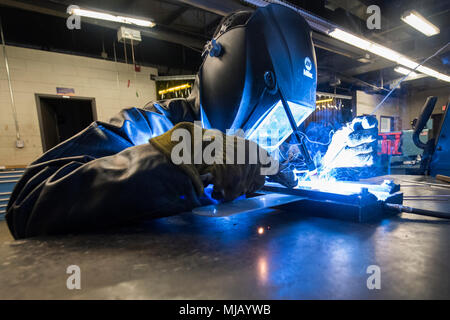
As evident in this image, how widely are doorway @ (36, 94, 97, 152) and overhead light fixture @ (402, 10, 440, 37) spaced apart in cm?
566

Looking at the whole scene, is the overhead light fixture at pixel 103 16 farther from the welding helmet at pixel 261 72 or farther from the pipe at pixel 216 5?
the welding helmet at pixel 261 72

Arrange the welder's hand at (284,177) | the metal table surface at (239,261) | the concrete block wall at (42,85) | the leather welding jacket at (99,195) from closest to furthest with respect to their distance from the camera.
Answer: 1. the metal table surface at (239,261)
2. the leather welding jacket at (99,195)
3. the welder's hand at (284,177)
4. the concrete block wall at (42,85)

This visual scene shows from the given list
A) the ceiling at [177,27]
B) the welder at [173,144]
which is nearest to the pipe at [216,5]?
the ceiling at [177,27]

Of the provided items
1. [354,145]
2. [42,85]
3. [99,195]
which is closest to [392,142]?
[354,145]

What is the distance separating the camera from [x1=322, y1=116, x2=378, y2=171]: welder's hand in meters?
1.19

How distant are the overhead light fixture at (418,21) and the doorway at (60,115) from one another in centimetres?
566

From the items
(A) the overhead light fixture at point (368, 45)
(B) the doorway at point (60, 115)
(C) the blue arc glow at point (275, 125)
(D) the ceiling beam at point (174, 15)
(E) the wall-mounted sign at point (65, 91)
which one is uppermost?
(D) the ceiling beam at point (174, 15)

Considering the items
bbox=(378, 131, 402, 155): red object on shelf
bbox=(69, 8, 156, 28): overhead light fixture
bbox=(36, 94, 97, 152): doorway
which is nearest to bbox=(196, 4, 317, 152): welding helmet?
bbox=(69, 8, 156, 28): overhead light fixture

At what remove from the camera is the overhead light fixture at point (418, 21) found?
321 centimetres

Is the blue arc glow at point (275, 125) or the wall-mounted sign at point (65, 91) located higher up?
the wall-mounted sign at point (65, 91)

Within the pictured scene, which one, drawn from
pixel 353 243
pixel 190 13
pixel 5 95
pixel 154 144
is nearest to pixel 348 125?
pixel 353 243

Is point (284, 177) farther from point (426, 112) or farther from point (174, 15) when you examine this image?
point (174, 15)

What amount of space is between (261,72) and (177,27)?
3.76m

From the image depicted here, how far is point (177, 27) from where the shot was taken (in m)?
3.86
